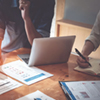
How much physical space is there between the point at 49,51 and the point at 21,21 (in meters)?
0.59

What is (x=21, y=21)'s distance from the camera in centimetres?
197

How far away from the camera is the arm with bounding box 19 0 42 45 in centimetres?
193

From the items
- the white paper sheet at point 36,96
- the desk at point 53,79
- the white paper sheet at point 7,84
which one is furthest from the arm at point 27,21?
the white paper sheet at point 36,96

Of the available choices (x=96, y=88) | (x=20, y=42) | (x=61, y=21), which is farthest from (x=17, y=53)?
(x=61, y=21)

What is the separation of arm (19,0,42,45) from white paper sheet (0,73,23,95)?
77 centimetres

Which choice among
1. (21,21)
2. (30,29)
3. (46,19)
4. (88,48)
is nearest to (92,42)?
(88,48)

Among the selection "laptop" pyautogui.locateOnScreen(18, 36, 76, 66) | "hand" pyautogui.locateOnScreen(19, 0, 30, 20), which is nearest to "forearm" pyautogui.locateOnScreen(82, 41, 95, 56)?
"laptop" pyautogui.locateOnScreen(18, 36, 76, 66)

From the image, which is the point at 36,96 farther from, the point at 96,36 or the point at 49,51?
the point at 96,36

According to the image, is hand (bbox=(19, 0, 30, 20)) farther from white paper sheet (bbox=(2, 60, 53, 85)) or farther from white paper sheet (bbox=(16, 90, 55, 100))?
white paper sheet (bbox=(16, 90, 55, 100))

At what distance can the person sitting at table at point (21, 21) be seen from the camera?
6.25 feet

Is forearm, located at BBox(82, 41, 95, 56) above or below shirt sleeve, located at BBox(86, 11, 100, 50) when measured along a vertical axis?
below

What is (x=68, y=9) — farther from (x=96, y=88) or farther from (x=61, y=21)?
(x=96, y=88)

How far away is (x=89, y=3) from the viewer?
2639mm

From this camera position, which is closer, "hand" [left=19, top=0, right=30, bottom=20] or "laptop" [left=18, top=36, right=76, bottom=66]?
"laptop" [left=18, top=36, right=76, bottom=66]
